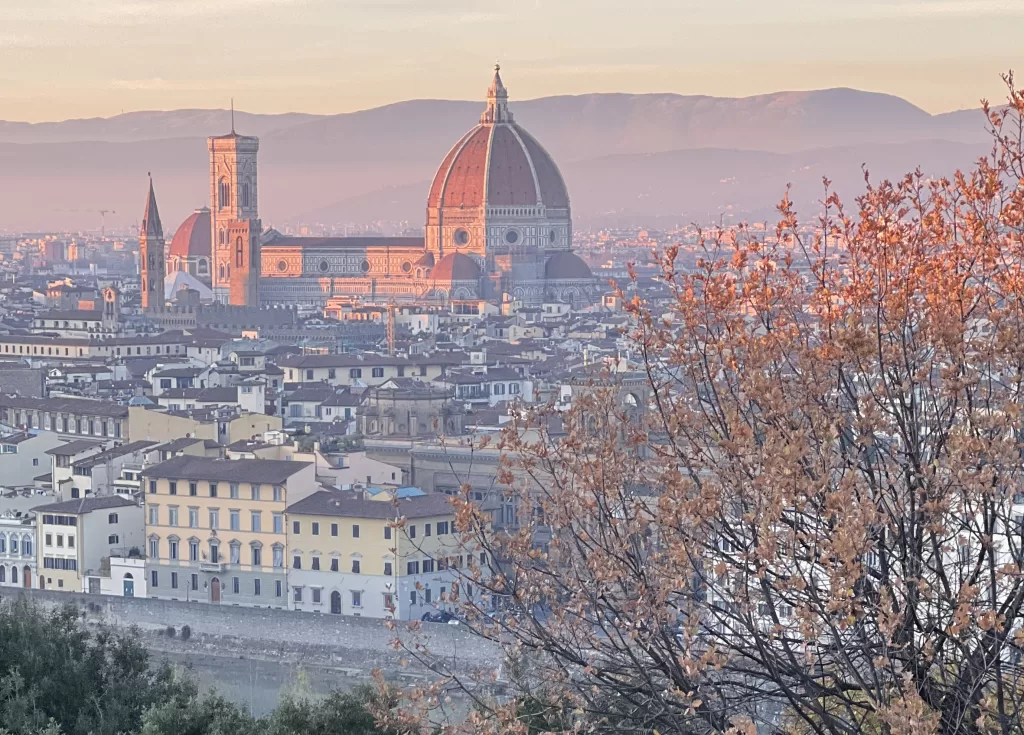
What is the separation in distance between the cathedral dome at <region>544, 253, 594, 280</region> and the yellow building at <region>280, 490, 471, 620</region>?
282 ft

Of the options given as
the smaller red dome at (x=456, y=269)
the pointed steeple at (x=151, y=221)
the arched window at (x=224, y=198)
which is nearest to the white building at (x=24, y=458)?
the pointed steeple at (x=151, y=221)

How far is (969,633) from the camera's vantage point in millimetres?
8320

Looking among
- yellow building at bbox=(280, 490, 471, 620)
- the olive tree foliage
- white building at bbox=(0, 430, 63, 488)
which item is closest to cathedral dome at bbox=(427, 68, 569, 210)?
white building at bbox=(0, 430, 63, 488)

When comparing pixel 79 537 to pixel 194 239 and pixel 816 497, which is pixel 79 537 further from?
pixel 194 239

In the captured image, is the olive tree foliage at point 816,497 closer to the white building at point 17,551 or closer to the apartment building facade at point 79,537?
the apartment building facade at point 79,537

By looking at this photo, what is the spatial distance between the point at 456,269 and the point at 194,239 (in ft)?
82.2

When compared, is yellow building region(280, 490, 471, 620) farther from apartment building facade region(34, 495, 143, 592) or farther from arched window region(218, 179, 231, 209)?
arched window region(218, 179, 231, 209)

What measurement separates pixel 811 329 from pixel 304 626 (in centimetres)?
2180

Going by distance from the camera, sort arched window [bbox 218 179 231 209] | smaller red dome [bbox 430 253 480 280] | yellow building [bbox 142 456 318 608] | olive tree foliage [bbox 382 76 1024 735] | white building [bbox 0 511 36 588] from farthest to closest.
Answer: arched window [bbox 218 179 231 209] < smaller red dome [bbox 430 253 480 280] < white building [bbox 0 511 36 588] < yellow building [bbox 142 456 318 608] < olive tree foliage [bbox 382 76 1024 735]

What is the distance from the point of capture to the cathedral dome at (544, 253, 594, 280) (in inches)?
4675

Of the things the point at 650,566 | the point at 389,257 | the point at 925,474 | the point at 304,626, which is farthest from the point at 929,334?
the point at 389,257

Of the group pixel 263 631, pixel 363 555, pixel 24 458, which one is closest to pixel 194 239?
pixel 24 458

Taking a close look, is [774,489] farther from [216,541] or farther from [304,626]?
[216,541]

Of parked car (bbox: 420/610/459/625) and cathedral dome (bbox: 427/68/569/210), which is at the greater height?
cathedral dome (bbox: 427/68/569/210)
